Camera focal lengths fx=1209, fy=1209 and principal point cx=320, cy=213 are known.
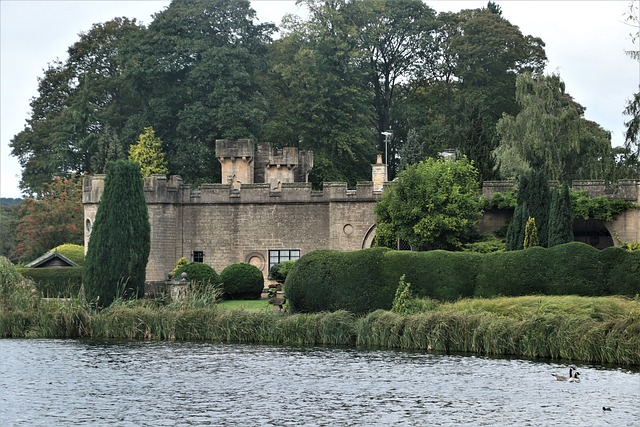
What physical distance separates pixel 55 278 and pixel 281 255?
894 centimetres

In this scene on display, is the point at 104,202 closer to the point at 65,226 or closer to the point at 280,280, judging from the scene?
the point at 280,280

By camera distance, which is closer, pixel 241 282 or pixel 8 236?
pixel 241 282

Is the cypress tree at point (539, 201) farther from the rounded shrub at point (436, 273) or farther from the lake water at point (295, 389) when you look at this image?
the lake water at point (295, 389)

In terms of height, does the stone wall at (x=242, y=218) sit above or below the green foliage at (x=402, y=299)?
above

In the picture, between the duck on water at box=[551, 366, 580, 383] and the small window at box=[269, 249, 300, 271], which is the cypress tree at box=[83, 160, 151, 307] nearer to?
the small window at box=[269, 249, 300, 271]

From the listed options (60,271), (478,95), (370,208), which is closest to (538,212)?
(370,208)

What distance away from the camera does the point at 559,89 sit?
2256 inches

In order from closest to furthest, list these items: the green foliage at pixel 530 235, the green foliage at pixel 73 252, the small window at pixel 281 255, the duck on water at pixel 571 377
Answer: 1. the duck on water at pixel 571 377
2. the green foliage at pixel 530 235
3. the small window at pixel 281 255
4. the green foliage at pixel 73 252

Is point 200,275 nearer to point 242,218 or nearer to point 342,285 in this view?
point 242,218

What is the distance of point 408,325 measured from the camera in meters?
34.2

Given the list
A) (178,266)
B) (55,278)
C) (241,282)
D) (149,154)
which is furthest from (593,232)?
(149,154)

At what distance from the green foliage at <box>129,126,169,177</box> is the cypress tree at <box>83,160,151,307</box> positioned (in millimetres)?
16065

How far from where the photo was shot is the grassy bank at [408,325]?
31484 mm

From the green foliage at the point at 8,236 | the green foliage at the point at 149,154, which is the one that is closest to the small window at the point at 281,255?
the green foliage at the point at 149,154
